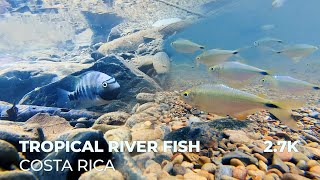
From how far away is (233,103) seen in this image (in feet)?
8.61

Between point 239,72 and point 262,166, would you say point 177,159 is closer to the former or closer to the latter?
point 262,166

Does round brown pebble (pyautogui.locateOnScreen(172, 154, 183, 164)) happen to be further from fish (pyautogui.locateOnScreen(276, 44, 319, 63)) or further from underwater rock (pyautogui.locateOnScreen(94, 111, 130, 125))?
fish (pyautogui.locateOnScreen(276, 44, 319, 63))

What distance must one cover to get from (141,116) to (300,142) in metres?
1.99

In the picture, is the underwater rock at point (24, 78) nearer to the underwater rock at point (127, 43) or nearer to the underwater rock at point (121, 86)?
the underwater rock at point (121, 86)

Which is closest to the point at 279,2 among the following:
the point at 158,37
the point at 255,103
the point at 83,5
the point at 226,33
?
the point at 158,37

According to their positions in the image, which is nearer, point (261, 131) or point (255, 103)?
point (255, 103)

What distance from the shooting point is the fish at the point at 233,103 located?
2381 millimetres

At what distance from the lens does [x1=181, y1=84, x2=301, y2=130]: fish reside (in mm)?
2381

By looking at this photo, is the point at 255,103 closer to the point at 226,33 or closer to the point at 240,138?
the point at 240,138

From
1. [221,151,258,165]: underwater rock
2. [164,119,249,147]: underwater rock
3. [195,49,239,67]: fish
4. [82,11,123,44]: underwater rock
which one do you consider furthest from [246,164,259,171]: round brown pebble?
[82,11,123,44]: underwater rock

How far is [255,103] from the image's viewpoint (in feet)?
8.20

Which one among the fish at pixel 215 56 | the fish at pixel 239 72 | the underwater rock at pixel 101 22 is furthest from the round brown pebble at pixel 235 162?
the underwater rock at pixel 101 22

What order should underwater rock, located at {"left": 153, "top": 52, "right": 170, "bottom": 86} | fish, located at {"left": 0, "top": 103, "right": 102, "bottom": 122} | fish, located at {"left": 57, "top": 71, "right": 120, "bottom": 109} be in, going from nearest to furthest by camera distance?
fish, located at {"left": 57, "top": 71, "right": 120, "bottom": 109} → fish, located at {"left": 0, "top": 103, "right": 102, "bottom": 122} → underwater rock, located at {"left": 153, "top": 52, "right": 170, "bottom": 86}

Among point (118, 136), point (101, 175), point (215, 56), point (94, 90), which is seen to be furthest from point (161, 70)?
point (101, 175)
